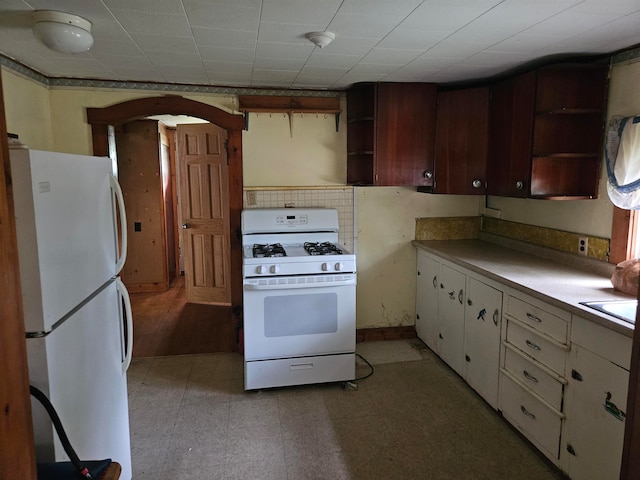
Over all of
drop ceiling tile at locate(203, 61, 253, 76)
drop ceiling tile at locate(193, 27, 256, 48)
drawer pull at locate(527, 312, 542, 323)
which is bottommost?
drawer pull at locate(527, 312, 542, 323)

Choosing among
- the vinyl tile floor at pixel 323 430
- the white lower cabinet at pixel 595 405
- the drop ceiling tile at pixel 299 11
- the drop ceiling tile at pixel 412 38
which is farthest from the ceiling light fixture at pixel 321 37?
the vinyl tile floor at pixel 323 430

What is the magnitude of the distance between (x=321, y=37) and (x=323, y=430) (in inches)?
83.6

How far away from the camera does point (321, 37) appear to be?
2.13 m

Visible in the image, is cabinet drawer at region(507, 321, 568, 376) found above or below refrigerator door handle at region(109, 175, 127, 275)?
below

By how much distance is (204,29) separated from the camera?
6.77 ft

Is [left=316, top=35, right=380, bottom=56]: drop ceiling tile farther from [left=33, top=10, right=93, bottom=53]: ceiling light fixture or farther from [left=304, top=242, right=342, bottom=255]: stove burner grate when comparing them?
[left=304, top=242, right=342, bottom=255]: stove burner grate

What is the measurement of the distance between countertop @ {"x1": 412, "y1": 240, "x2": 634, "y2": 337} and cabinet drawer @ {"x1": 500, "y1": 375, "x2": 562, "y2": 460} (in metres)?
0.55

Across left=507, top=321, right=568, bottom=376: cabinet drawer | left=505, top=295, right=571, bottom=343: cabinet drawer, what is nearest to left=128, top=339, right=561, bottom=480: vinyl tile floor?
left=507, top=321, right=568, bottom=376: cabinet drawer

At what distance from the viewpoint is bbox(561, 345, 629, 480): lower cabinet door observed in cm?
177

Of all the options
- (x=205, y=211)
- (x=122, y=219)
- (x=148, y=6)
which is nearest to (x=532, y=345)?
(x=122, y=219)

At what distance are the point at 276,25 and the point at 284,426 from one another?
2.16 m

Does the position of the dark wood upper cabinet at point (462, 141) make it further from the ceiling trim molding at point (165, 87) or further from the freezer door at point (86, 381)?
the freezer door at point (86, 381)

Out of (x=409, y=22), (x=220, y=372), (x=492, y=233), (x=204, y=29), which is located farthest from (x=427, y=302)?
(x=204, y=29)

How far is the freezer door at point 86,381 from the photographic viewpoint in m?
1.25
